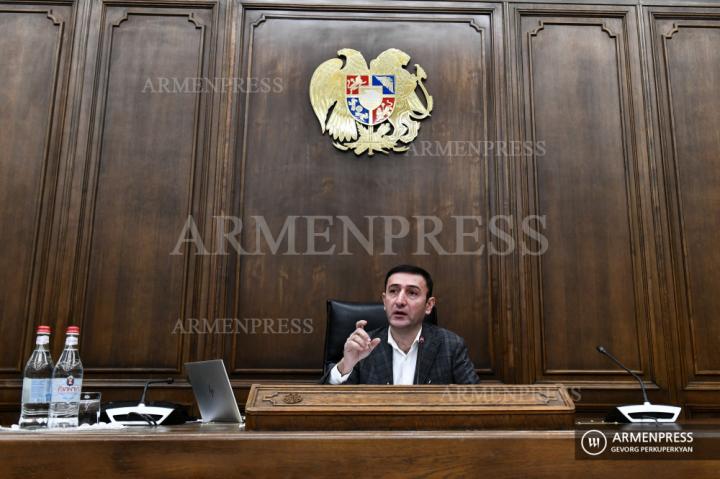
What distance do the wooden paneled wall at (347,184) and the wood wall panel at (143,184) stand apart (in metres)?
0.01

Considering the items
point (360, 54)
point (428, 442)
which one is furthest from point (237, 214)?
point (428, 442)

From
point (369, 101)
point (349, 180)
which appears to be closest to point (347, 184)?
point (349, 180)

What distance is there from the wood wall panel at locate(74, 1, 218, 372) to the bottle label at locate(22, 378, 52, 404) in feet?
4.38

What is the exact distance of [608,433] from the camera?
4.34ft

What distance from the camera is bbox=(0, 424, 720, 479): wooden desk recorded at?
128 cm

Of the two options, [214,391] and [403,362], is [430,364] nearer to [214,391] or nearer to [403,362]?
[403,362]

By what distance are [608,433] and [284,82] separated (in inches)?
113

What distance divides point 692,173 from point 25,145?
368cm

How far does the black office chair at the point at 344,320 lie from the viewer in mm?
2791

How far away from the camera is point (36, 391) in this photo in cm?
198

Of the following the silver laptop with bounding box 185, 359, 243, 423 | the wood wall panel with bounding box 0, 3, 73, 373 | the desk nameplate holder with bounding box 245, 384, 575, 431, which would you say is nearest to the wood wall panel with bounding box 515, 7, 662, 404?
the silver laptop with bounding box 185, 359, 243, 423

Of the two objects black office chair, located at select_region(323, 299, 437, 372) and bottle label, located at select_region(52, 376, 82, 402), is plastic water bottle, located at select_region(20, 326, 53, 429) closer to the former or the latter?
bottle label, located at select_region(52, 376, 82, 402)

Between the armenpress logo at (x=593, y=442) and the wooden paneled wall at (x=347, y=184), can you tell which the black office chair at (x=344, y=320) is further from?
the armenpress logo at (x=593, y=442)

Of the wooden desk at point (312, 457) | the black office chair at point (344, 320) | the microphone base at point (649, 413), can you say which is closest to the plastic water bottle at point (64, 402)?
the wooden desk at point (312, 457)
